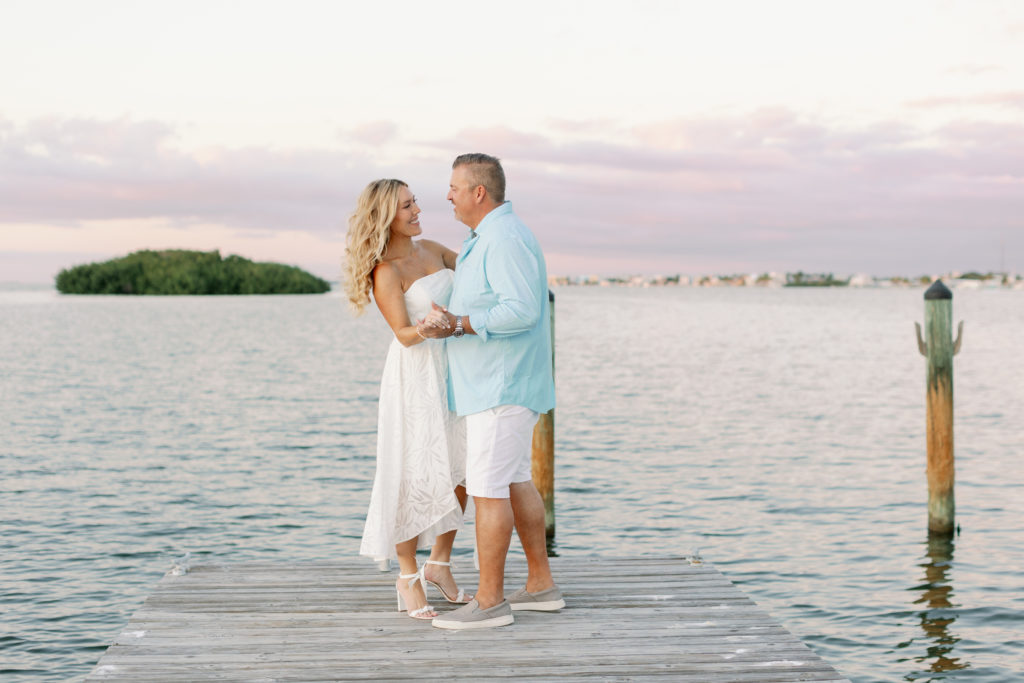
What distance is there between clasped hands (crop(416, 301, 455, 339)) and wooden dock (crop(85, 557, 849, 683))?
1.67 m

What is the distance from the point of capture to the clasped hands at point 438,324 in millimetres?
5164

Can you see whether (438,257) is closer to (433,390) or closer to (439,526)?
(433,390)

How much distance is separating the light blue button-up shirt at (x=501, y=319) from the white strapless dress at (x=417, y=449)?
0.26 meters

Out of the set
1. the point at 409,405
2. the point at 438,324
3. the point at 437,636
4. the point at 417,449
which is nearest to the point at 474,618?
the point at 437,636

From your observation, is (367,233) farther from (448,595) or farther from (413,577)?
(448,595)

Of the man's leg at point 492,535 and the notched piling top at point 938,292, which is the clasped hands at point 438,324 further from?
the notched piling top at point 938,292

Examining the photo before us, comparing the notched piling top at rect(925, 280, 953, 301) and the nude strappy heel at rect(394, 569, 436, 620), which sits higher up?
A: the notched piling top at rect(925, 280, 953, 301)

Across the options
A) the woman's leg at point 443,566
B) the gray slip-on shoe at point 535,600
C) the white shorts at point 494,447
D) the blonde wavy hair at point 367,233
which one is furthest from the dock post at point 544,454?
the blonde wavy hair at point 367,233

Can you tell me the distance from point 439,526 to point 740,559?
21.4ft

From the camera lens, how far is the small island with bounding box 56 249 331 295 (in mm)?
172375

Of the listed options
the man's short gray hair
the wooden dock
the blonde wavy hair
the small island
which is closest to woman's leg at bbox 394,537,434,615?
the wooden dock

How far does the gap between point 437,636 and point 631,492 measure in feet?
34.1

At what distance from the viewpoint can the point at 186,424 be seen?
24.2m

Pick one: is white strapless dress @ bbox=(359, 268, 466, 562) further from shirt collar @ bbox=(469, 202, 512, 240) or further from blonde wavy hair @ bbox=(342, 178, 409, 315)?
shirt collar @ bbox=(469, 202, 512, 240)
